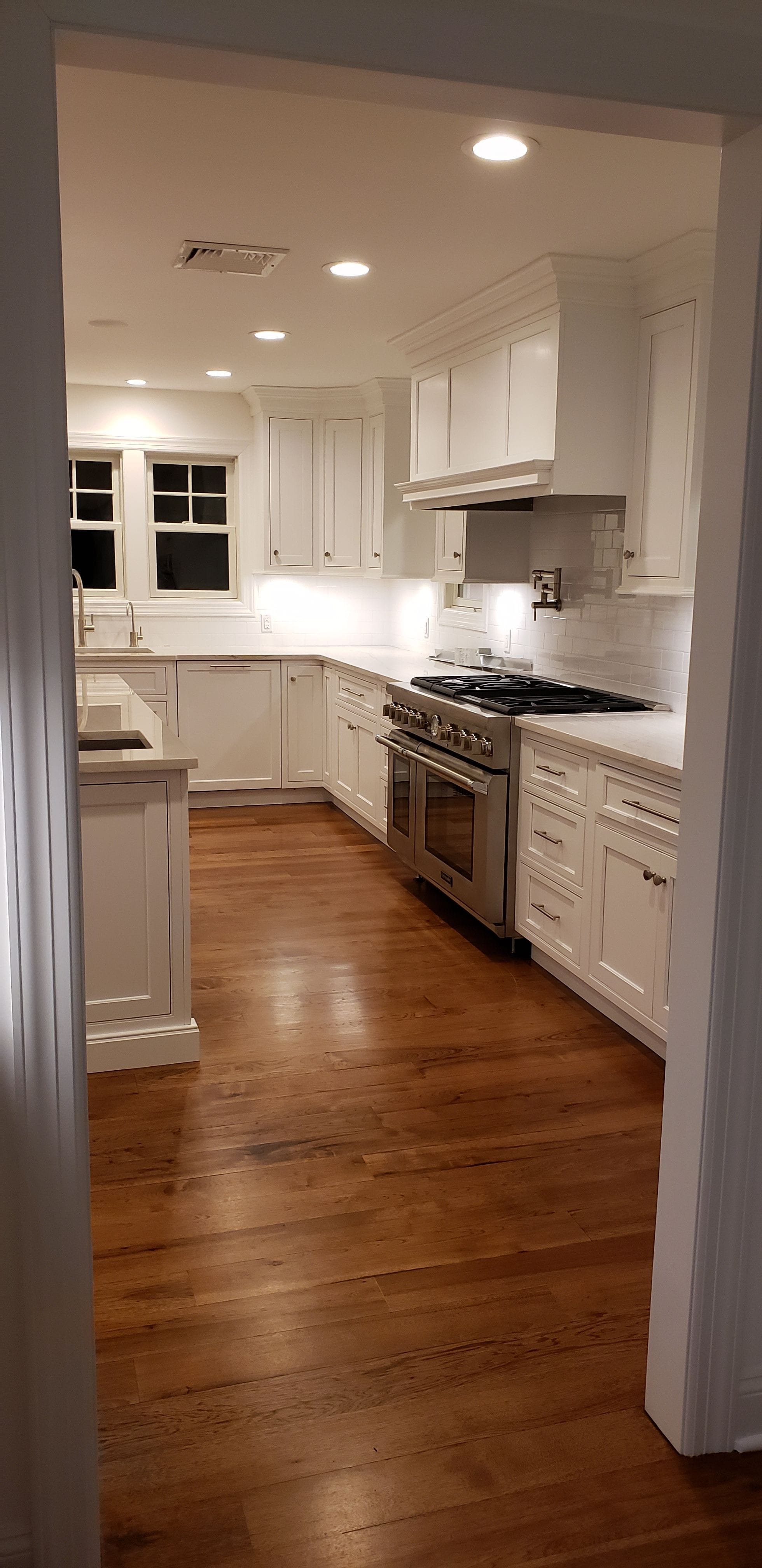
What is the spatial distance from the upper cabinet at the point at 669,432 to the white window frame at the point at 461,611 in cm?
160

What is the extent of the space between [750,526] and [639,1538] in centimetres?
151

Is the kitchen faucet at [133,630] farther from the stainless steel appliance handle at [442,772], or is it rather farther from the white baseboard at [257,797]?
the stainless steel appliance handle at [442,772]

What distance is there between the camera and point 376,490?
21.9 feet

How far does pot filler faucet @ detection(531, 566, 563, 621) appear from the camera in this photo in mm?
4934

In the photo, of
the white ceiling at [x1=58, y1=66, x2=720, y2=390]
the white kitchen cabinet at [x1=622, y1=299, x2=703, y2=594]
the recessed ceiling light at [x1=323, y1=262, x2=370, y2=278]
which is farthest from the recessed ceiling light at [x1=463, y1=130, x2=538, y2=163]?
the recessed ceiling light at [x1=323, y1=262, x2=370, y2=278]

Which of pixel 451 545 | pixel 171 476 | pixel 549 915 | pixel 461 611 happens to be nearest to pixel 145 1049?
pixel 549 915

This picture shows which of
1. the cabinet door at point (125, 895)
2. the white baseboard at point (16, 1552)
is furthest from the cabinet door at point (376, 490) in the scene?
the white baseboard at point (16, 1552)

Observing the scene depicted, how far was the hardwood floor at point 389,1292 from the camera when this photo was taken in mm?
1802

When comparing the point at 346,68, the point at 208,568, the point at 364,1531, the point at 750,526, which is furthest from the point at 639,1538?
the point at 208,568

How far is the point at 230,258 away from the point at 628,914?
248 centimetres

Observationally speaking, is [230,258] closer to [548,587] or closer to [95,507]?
[548,587]

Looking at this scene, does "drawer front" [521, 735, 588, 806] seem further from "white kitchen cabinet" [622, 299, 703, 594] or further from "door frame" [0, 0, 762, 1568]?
"door frame" [0, 0, 762, 1568]

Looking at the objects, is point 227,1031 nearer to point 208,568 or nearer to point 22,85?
point 22,85

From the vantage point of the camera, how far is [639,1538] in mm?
1769
